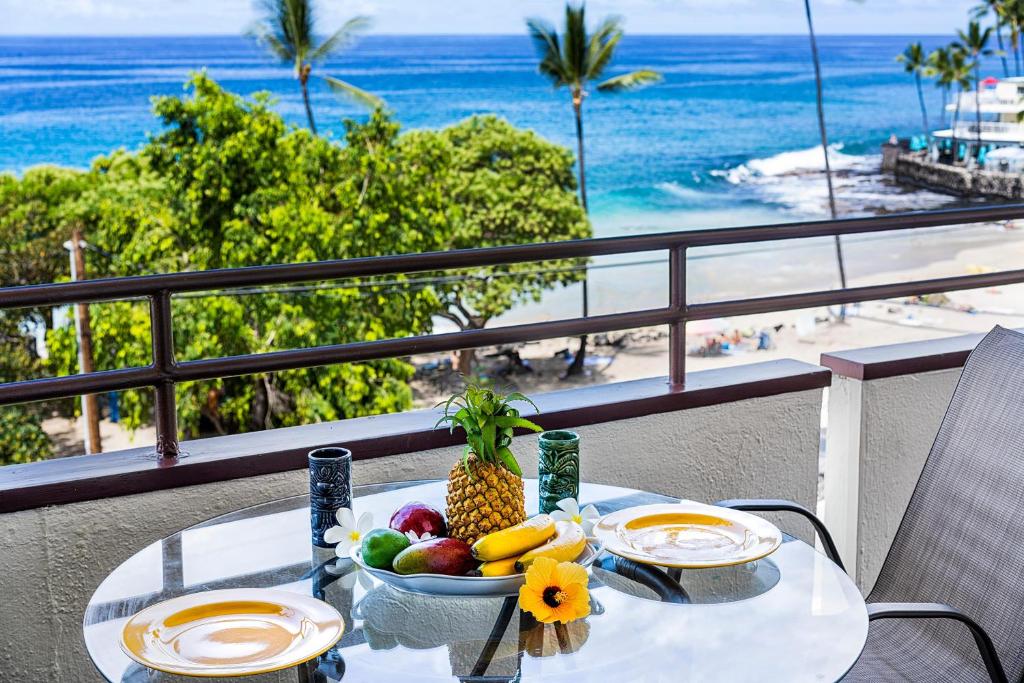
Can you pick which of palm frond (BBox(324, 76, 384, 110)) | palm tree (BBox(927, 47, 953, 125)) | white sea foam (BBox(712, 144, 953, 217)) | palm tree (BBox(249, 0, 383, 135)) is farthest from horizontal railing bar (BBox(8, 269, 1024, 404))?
palm tree (BBox(927, 47, 953, 125))

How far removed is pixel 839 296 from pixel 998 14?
1552 inches

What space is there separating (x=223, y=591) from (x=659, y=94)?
135ft

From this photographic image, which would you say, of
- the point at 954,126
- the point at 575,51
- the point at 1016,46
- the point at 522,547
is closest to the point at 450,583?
the point at 522,547

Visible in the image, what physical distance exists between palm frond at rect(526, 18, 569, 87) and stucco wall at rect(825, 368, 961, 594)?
28.4m

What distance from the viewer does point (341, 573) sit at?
143 cm

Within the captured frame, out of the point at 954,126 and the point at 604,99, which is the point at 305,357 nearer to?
the point at 604,99

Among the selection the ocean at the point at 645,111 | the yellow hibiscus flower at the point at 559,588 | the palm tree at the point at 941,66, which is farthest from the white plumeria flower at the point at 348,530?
the palm tree at the point at 941,66

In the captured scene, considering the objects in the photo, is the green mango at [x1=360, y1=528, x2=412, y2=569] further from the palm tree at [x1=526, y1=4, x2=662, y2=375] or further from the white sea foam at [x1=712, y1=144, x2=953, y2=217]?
the white sea foam at [x1=712, y1=144, x2=953, y2=217]

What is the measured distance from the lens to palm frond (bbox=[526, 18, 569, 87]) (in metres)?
30.4

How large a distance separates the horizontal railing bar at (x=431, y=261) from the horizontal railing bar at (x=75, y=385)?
0.13m

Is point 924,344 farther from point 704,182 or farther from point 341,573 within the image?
point 704,182

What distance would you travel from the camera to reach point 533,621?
125 centimetres

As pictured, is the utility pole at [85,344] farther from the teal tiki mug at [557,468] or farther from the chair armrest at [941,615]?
the chair armrest at [941,615]

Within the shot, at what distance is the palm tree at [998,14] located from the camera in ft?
120
